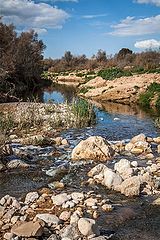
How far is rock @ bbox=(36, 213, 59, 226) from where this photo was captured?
23.8 ft

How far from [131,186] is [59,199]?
171 centimetres

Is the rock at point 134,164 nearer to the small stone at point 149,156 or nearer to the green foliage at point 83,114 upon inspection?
the small stone at point 149,156

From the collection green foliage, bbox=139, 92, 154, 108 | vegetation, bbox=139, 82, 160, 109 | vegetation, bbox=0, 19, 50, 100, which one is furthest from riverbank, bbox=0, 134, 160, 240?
vegetation, bbox=0, 19, 50, 100

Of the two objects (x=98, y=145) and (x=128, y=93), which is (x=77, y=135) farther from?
(x=128, y=93)

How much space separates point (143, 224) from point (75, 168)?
3.94m

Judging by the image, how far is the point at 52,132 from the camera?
16.2 meters

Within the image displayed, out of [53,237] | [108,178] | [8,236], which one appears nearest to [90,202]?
[108,178]

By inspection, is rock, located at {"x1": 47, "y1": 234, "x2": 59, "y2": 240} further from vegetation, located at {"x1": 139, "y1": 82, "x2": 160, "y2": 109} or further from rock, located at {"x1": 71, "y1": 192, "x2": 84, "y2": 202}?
vegetation, located at {"x1": 139, "y1": 82, "x2": 160, "y2": 109}

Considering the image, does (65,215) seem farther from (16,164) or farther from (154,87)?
(154,87)

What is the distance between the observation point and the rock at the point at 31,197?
27.7 ft

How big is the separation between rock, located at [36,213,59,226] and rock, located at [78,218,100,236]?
578 mm

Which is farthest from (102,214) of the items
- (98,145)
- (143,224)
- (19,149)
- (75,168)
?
(19,149)

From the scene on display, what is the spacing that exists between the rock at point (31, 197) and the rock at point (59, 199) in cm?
37

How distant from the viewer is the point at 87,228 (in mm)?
6742
